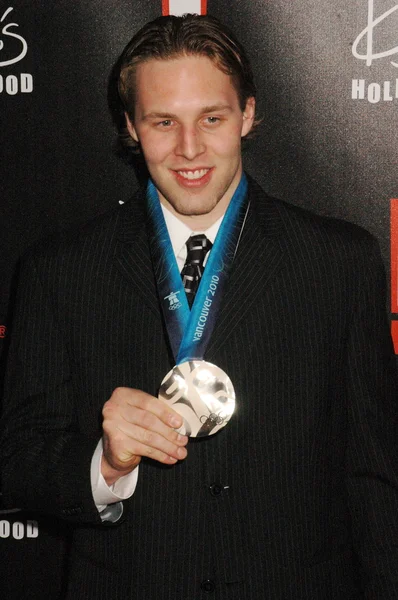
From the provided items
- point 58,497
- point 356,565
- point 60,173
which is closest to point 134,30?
point 60,173

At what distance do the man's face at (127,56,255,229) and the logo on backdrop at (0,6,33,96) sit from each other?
26.3 inches

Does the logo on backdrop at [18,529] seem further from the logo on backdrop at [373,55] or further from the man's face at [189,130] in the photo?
the logo on backdrop at [373,55]

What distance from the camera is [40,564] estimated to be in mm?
2633

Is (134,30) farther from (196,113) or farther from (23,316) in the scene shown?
(23,316)

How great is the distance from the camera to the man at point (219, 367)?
1797mm

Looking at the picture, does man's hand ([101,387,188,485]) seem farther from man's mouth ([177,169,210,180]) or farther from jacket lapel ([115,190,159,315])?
man's mouth ([177,169,210,180])

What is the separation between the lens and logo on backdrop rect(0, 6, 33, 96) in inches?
95.8

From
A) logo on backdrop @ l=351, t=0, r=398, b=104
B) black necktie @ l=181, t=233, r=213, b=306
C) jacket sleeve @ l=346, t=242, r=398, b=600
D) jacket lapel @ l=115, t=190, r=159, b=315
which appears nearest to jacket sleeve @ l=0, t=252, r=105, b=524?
jacket lapel @ l=115, t=190, r=159, b=315

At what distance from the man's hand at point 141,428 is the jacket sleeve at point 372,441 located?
20.5 inches

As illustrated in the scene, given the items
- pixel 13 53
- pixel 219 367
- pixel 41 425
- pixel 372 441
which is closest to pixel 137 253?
pixel 219 367

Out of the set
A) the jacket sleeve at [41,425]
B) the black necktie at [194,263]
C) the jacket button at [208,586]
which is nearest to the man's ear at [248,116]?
the black necktie at [194,263]

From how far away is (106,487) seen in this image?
5.69 feet

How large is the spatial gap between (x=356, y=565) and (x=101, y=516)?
82 cm

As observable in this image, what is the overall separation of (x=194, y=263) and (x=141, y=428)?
0.51m
